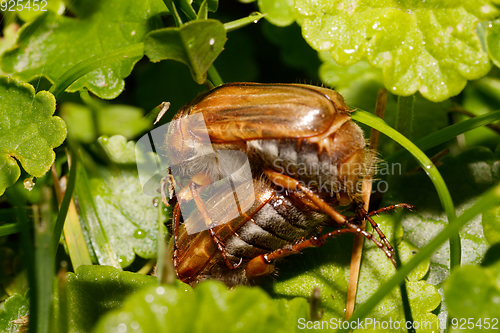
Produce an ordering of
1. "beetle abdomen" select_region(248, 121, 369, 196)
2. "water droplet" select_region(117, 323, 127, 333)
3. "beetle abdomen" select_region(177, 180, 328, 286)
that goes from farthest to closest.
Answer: "beetle abdomen" select_region(177, 180, 328, 286), "beetle abdomen" select_region(248, 121, 369, 196), "water droplet" select_region(117, 323, 127, 333)

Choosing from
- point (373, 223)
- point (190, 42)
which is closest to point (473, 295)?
point (373, 223)

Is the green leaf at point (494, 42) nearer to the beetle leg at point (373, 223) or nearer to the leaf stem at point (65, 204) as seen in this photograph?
the beetle leg at point (373, 223)

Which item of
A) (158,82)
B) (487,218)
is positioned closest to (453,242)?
(487,218)

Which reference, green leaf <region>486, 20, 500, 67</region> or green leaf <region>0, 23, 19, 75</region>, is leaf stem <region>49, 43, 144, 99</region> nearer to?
green leaf <region>0, 23, 19, 75</region>

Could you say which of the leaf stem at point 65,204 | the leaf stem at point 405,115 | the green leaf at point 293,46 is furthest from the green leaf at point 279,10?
the leaf stem at point 65,204

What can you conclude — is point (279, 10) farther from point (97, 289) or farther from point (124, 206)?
point (97, 289)

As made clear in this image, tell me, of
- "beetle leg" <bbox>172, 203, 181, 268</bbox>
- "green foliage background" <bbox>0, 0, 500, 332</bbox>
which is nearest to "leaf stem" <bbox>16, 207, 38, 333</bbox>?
"green foliage background" <bbox>0, 0, 500, 332</bbox>
